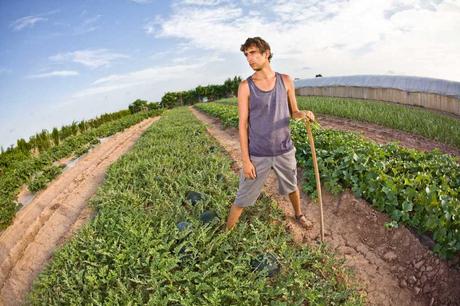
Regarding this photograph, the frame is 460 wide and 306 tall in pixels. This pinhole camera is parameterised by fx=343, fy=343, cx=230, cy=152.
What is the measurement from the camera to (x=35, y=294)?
3.47m

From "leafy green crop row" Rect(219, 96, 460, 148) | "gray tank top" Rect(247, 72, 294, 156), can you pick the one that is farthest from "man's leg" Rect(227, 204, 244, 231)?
"leafy green crop row" Rect(219, 96, 460, 148)

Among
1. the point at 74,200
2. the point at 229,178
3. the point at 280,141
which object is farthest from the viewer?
the point at 74,200

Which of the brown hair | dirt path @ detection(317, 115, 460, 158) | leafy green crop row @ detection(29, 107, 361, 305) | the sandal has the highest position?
the brown hair

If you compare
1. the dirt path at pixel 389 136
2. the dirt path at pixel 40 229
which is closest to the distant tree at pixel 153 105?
the dirt path at pixel 389 136

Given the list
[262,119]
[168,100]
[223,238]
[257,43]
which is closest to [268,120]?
[262,119]

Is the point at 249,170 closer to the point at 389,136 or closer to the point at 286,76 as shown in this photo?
the point at 286,76

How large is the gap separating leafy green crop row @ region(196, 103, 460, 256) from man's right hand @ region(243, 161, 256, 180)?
168 centimetres

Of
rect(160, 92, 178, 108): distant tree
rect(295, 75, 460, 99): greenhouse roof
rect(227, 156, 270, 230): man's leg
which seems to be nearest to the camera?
rect(227, 156, 270, 230): man's leg

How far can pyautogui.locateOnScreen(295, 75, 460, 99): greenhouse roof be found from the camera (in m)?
14.1

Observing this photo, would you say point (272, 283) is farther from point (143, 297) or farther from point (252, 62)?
point (252, 62)

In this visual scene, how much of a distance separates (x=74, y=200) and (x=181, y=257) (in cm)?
399

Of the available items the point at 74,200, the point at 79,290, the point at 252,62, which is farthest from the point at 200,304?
the point at 74,200

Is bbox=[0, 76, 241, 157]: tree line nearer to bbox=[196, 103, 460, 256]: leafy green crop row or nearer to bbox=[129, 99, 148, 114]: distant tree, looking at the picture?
bbox=[129, 99, 148, 114]: distant tree

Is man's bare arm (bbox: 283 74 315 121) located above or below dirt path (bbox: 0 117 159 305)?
above
